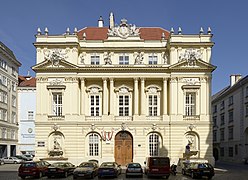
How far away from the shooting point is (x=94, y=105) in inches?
2010

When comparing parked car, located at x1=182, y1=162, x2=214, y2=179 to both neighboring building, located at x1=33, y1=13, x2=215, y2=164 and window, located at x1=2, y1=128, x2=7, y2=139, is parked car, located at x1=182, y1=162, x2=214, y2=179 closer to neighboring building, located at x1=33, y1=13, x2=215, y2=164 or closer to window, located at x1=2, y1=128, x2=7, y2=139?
neighboring building, located at x1=33, y1=13, x2=215, y2=164

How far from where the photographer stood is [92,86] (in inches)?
2016

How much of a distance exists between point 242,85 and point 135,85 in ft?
70.4

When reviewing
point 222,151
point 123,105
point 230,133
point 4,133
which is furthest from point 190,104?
point 4,133

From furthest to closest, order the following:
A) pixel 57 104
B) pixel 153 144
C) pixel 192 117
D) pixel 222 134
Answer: pixel 222 134 → pixel 57 104 → pixel 153 144 → pixel 192 117

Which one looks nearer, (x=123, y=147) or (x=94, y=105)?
(x=123, y=147)

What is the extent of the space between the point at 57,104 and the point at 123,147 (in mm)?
10243

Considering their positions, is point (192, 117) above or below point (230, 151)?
above

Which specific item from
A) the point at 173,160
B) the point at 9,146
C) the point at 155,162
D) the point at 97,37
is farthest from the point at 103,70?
the point at 9,146

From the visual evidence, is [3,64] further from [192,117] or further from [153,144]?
[192,117]

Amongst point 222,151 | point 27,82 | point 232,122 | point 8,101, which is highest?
point 27,82

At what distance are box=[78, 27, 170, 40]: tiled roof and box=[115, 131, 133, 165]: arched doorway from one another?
14.1 metres

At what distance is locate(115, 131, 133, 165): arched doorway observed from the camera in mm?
49719

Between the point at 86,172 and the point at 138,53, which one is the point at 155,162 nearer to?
the point at 86,172
